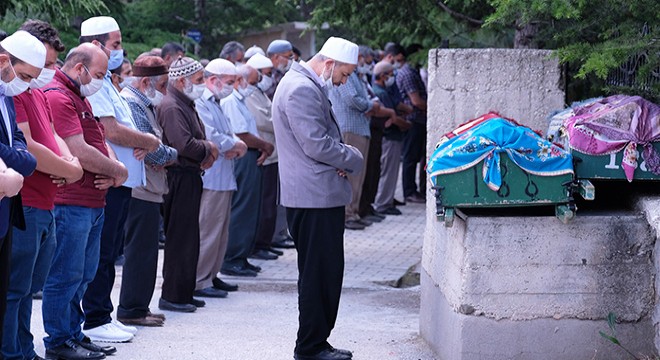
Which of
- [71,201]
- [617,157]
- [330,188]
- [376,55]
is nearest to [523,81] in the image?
[617,157]

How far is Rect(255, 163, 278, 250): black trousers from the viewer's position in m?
11.5

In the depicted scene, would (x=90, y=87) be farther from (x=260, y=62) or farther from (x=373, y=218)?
(x=373, y=218)

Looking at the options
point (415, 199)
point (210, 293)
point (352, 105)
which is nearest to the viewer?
point (210, 293)

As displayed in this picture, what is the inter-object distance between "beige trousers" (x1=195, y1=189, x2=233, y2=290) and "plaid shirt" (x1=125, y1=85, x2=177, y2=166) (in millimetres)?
1442

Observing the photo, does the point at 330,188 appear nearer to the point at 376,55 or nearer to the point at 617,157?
the point at 617,157

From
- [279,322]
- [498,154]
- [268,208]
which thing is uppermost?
[498,154]

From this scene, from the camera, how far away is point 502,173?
6215 millimetres

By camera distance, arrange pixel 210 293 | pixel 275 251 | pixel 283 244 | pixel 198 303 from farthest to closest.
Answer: pixel 283 244
pixel 275 251
pixel 210 293
pixel 198 303

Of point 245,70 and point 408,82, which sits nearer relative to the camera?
point 245,70

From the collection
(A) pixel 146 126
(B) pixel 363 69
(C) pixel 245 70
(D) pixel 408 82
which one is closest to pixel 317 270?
(A) pixel 146 126

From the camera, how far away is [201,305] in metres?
8.85

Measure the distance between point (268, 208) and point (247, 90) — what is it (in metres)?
1.43

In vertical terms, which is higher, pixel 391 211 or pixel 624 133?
pixel 624 133

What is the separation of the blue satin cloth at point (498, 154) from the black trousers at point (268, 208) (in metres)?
5.28
